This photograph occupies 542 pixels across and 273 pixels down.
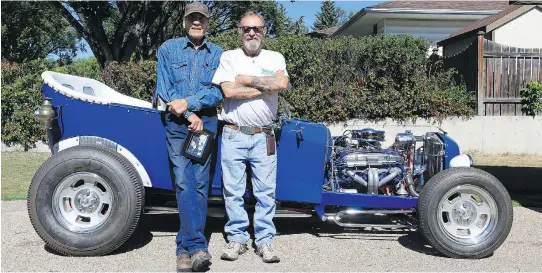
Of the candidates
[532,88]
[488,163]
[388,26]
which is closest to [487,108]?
[532,88]

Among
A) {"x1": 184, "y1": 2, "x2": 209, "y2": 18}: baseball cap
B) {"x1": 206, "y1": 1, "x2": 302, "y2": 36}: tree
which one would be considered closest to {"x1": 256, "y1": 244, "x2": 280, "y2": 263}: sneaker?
{"x1": 184, "y1": 2, "x2": 209, "y2": 18}: baseball cap

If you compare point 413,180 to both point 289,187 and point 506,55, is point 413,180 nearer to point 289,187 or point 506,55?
point 289,187

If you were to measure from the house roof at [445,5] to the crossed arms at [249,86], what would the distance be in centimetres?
1348

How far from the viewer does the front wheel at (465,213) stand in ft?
15.7

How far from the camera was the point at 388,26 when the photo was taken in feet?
60.5

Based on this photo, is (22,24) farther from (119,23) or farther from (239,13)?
(239,13)

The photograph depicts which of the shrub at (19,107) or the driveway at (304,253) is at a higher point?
the shrub at (19,107)

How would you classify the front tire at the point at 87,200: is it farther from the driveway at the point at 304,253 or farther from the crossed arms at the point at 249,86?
the crossed arms at the point at 249,86

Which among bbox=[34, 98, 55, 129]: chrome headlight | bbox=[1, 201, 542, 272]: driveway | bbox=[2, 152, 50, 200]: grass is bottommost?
bbox=[1, 201, 542, 272]: driveway

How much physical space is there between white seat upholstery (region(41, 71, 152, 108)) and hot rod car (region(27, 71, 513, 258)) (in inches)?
0.6

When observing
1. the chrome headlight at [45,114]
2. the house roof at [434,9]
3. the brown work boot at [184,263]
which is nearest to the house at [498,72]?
the house roof at [434,9]

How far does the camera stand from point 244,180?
4.77 meters

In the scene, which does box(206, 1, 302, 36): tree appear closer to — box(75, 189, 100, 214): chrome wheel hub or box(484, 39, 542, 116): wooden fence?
box(484, 39, 542, 116): wooden fence

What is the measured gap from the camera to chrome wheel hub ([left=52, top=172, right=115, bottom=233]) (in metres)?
4.75
